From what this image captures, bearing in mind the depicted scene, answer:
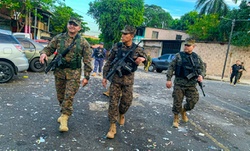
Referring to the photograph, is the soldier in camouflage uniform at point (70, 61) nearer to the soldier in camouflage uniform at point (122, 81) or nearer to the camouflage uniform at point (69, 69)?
the camouflage uniform at point (69, 69)

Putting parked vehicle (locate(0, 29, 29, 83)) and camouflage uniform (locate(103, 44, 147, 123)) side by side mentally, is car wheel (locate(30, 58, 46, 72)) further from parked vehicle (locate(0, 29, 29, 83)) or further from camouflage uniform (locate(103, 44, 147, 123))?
camouflage uniform (locate(103, 44, 147, 123))

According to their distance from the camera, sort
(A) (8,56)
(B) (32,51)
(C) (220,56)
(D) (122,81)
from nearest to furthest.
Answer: (D) (122,81) → (A) (8,56) → (B) (32,51) → (C) (220,56)

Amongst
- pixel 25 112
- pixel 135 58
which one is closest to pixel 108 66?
pixel 135 58

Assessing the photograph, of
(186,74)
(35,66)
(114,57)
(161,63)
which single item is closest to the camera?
(114,57)

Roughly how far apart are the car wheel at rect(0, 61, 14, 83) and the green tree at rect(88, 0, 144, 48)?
961 inches

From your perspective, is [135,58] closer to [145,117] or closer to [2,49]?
[145,117]

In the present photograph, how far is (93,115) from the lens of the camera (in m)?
4.35

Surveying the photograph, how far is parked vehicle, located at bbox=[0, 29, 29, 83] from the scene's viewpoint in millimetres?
6316

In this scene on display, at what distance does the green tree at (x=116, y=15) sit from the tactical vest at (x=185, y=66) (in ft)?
86.6

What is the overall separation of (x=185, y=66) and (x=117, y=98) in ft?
5.00

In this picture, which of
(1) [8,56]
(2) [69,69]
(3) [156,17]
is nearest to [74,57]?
(2) [69,69]

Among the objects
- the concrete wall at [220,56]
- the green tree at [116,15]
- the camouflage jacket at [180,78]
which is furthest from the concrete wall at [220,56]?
the camouflage jacket at [180,78]

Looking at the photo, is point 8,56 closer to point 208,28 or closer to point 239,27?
point 239,27

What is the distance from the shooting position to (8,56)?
251 inches
